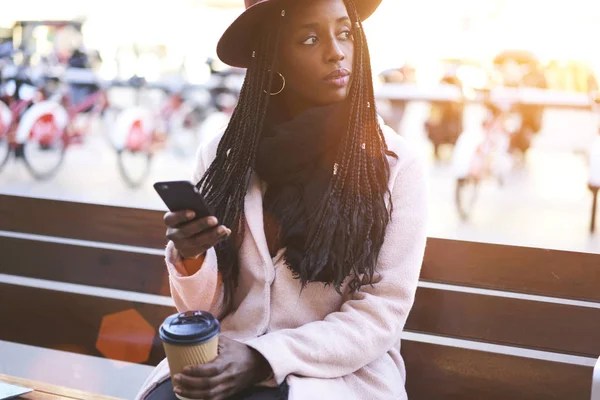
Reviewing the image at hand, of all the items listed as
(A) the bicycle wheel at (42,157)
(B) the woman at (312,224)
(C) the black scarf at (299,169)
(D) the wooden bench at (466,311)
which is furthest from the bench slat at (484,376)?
(A) the bicycle wheel at (42,157)

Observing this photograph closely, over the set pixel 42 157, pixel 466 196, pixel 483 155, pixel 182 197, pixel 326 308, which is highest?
pixel 182 197

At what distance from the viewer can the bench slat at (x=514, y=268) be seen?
2100 millimetres

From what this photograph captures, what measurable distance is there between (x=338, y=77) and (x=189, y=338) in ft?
2.63

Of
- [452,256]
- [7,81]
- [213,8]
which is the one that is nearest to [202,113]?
[7,81]

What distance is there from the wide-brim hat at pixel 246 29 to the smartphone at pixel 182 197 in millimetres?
610

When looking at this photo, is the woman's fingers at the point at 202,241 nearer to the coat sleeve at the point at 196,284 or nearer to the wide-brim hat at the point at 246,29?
the coat sleeve at the point at 196,284

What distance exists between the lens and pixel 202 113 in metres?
9.90

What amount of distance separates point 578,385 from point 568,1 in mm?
13640

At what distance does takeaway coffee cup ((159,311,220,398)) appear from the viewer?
1387 millimetres

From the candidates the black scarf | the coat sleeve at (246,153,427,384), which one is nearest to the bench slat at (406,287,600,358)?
the coat sleeve at (246,153,427,384)

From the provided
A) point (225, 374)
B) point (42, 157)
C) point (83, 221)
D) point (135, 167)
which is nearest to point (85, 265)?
point (83, 221)

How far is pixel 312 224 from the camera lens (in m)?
1.78

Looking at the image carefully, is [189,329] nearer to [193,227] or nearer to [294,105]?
[193,227]

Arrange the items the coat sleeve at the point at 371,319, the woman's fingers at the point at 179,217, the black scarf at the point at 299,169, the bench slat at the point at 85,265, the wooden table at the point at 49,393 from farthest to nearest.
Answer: the bench slat at the point at 85,265
the wooden table at the point at 49,393
the black scarf at the point at 299,169
the coat sleeve at the point at 371,319
the woman's fingers at the point at 179,217
